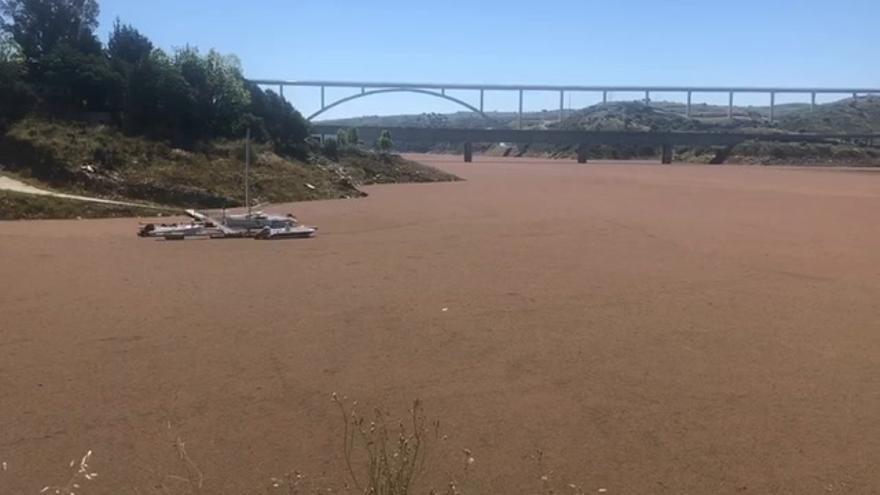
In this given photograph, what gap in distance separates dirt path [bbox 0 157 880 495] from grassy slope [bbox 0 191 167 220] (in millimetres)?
7333

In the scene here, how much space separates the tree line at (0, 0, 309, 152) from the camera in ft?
138

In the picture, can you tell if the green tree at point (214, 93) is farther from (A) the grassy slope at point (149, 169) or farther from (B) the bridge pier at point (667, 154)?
(B) the bridge pier at point (667, 154)

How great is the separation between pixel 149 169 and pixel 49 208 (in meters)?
7.61

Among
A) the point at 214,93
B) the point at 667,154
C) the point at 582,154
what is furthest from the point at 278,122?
the point at 667,154

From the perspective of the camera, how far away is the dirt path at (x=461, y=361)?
709cm

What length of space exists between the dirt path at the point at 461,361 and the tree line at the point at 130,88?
76.3 ft

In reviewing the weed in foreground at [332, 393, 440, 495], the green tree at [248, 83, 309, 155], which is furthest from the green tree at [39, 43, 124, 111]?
the weed in foreground at [332, 393, 440, 495]

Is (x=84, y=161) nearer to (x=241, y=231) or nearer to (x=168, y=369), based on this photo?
(x=241, y=231)

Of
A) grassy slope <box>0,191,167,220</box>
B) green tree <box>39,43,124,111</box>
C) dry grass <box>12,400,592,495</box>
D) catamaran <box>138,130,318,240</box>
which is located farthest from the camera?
green tree <box>39,43,124,111</box>

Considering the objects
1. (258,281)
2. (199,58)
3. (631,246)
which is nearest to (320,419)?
(258,281)

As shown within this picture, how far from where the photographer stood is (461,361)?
998 centimetres

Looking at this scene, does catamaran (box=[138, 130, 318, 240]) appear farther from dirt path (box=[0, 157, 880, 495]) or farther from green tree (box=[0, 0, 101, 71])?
green tree (box=[0, 0, 101, 71])

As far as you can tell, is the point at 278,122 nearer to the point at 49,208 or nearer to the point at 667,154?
the point at 49,208

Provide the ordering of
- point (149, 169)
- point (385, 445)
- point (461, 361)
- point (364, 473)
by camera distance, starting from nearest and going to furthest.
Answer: point (385, 445)
point (364, 473)
point (461, 361)
point (149, 169)
